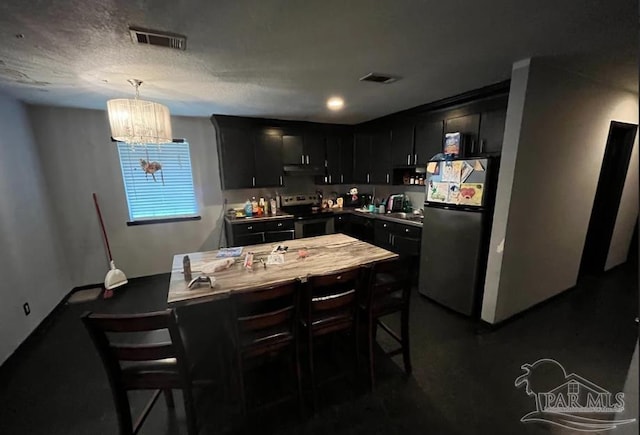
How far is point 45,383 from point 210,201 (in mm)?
2669

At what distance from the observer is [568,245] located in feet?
9.52

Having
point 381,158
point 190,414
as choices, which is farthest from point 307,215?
point 190,414

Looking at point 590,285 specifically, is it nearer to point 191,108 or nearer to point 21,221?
point 191,108

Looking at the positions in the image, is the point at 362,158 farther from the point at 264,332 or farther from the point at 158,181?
the point at 264,332

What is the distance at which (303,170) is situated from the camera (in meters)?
4.27

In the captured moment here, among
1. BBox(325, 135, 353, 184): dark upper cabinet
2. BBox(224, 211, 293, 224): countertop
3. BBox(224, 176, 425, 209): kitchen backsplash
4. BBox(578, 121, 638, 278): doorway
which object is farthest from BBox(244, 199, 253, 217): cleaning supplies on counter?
BBox(578, 121, 638, 278): doorway

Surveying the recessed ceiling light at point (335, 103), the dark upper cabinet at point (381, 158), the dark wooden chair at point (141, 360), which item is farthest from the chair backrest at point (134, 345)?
the dark upper cabinet at point (381, 158)

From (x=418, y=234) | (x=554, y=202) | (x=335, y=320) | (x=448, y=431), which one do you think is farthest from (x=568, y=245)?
(x=335, y=320)

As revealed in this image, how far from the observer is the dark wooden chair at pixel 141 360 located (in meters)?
1.15

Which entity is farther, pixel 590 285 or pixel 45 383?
pixel 590 285

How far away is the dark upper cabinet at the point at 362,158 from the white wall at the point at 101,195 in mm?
2387

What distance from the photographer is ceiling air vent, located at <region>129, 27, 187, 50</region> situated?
1450 millimetres

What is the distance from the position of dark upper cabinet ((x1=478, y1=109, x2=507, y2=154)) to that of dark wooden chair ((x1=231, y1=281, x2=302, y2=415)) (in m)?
2.52

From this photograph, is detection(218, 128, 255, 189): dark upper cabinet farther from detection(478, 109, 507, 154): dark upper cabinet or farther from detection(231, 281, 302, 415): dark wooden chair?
detection(478, 109, 507, 154): dark upper cabinet
